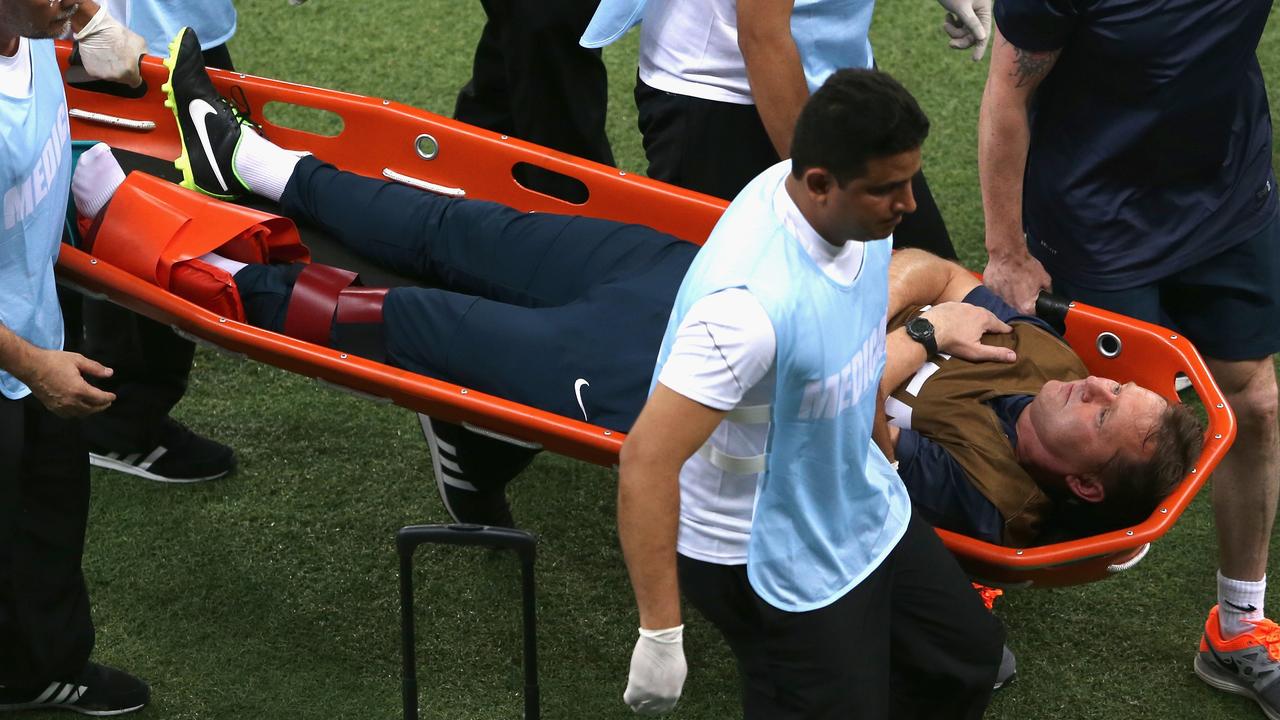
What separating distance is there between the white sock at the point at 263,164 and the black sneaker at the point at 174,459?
647 mm

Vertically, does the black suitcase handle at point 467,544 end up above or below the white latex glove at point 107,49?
below

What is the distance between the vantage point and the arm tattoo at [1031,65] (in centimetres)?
285

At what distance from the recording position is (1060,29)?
279 cm

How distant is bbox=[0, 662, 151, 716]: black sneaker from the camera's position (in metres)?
3.05

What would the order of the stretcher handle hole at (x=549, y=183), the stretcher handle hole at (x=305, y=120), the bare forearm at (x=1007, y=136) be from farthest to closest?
the stretcher handle hole at (x=305, y=120) → the stretcher handle hole at (x=549, y=183) → the bare forearm at (x=1007, y=136)

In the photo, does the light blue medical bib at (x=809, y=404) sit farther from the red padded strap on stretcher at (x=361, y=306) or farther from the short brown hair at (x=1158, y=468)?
the red padded strap on stretcher at (x=361, y=306)

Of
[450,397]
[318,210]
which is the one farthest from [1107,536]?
[318,210]

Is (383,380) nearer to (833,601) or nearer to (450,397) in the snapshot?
(450,397)

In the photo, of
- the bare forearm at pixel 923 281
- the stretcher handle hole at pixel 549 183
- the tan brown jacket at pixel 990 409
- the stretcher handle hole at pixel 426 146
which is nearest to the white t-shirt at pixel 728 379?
the tan brown jacket at pixel 990 409

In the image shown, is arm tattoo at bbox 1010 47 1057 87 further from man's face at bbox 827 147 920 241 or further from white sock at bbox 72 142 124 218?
white sock at bbox 72 142 124 218

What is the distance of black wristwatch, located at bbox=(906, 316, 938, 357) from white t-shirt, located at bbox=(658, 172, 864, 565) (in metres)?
0.88

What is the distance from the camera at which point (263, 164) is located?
3.54 m

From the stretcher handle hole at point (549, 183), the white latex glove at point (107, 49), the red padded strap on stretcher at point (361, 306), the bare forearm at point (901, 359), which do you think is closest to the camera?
the bare forearm at point (901, 359)

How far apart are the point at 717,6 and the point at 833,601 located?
1454 mm
